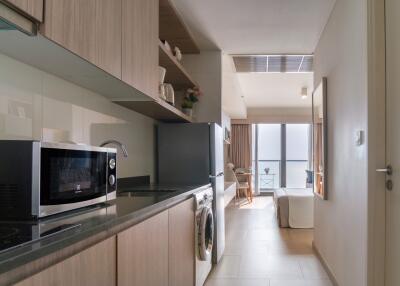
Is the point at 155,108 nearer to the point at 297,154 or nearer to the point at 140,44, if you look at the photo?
the point at 140,44

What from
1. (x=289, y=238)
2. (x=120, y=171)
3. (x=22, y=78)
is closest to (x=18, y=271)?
(x=22, y=78)

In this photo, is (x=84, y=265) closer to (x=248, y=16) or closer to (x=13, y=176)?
(x=13, y=176)

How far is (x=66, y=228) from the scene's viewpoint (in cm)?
106

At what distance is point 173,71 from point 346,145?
5.59 feet

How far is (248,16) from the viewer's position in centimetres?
322

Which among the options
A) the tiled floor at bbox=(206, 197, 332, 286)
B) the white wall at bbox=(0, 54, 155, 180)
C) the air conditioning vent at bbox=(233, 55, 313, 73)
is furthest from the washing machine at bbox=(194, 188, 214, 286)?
the air conditioning vent at bbox=(233, 55, 313, 73)

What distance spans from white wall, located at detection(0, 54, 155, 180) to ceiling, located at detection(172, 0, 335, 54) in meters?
1.19

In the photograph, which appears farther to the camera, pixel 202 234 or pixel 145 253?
pixel 202 234

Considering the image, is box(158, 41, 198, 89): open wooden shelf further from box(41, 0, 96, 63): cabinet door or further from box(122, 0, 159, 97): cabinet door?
box(41, 0, 96, 63): cabinet door

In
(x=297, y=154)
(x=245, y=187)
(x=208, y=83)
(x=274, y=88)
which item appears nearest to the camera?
(x=208, y=83)

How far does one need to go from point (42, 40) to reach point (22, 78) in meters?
0.41

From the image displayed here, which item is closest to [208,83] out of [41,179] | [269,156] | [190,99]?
[190,99]

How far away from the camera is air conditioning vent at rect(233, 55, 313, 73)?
4.63m

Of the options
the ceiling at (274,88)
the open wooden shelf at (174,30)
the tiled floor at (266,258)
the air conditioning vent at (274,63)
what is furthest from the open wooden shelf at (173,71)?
the ceiling at (274,88)
